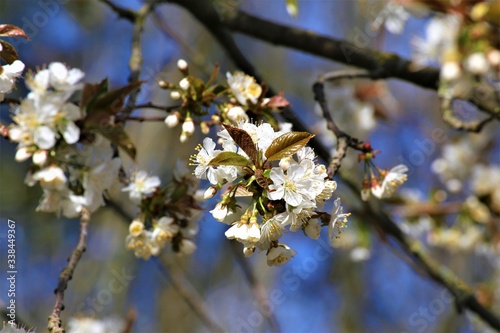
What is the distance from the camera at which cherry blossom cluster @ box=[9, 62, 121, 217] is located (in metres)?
1.16

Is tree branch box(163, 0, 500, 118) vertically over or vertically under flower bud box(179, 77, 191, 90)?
under

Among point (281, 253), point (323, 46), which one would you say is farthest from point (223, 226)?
point (281, 253)

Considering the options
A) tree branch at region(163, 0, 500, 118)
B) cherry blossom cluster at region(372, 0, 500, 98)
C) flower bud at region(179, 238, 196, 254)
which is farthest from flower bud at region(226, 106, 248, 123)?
tree branch at region(163, 0, 500, 118)

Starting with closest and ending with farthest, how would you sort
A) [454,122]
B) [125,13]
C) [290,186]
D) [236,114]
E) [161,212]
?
[290,186] → [236,114] → [161,212] → [454,122] → [125,13]

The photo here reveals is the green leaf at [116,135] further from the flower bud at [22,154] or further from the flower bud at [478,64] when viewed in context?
the flower bud at [478,64]

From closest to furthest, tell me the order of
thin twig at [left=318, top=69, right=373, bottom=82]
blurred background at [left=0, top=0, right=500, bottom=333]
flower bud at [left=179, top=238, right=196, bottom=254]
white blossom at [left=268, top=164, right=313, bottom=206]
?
white blossom at [left=268, top=164, right=313, bottom=206], flower bud at [left=179, top=238, right=196, bottom=254], thin twig at [left=318, top=69, right=373, bottom=82], blurred background at [left=0, top=0, right=500, bottom=333]

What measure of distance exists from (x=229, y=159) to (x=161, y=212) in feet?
1.49

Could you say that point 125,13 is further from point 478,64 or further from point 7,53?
point 478,64

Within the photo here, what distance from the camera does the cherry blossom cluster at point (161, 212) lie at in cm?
138

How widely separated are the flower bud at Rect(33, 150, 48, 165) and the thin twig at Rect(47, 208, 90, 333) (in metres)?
0.20

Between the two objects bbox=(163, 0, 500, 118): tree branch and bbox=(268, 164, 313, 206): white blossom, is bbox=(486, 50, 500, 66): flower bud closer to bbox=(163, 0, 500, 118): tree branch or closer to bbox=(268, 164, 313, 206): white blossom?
bbox=(163, 0, 500, 118): tree branch

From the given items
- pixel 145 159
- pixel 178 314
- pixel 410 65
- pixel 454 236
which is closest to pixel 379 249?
pixel 178 314

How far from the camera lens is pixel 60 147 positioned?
1.20 metres

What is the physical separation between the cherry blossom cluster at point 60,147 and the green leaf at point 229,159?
1.09 feet
